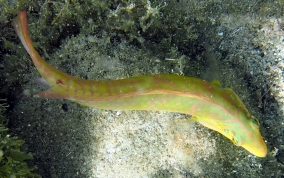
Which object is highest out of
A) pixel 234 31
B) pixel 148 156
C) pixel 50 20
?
pixel 234 31

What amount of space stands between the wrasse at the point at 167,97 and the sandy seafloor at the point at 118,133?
2.38 feet

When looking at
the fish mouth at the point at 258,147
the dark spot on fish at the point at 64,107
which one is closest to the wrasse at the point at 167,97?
the fish mouth at the point at 258,147

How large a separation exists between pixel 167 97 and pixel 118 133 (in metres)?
1.28

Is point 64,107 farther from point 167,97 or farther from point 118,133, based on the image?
point 167,97

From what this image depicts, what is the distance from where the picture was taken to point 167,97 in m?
3.89

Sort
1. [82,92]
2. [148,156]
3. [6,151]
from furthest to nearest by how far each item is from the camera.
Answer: [148,156] < [6,151] < [82,92]

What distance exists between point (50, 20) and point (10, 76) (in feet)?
4.09

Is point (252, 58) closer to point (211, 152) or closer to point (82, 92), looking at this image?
point (211, 152)

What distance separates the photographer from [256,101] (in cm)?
550

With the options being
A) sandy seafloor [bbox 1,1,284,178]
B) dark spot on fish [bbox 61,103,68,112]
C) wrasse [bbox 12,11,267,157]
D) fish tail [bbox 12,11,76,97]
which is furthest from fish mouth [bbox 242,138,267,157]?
dark spot on fish [bbox 61,103,68,112]

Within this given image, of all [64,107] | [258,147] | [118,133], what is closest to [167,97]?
[118,133]

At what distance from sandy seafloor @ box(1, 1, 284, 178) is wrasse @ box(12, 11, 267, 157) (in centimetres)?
72

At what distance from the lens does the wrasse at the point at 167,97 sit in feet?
11.7

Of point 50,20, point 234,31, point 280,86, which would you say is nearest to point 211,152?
point 280,86
